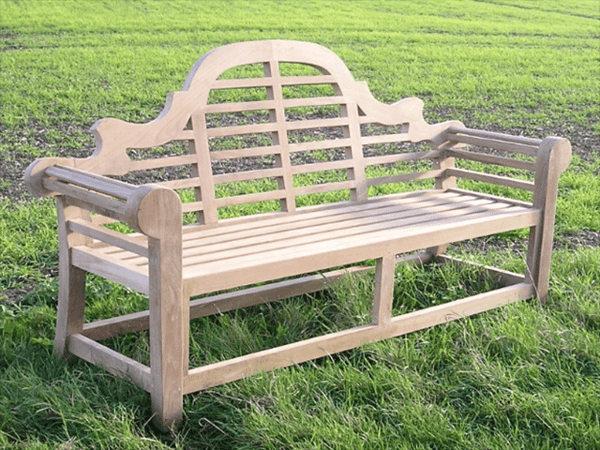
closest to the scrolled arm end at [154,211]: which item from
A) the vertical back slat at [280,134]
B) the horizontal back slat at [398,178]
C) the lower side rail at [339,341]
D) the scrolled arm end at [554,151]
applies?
the lower side rail at [339,341]

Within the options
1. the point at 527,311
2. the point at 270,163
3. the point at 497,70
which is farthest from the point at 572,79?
the point at 527,311

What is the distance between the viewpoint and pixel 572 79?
39.3ft

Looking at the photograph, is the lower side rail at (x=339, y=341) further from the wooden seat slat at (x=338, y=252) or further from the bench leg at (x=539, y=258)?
the wooden seat slat at (x=338, y=252)

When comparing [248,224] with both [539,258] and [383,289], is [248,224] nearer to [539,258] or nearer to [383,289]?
[383,289]

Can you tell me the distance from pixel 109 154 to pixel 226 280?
2.68ft

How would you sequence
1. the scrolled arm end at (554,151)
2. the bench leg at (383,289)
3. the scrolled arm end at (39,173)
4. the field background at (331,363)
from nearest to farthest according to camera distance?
1. the field background at (331,363)
2. the scrolled arm end at (39,173)
3. the bench leg at (383,289)
4. the scrolled arm end at (554,151)

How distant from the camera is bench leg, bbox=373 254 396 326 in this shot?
329cm

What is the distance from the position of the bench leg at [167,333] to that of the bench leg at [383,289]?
0.88 metres

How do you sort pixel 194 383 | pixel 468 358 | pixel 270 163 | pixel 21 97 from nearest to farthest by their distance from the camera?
pixel 194 383, pixel 468 358, pixel 270 163, pixel 21 97

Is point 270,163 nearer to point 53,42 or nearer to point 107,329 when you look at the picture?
point 107,329

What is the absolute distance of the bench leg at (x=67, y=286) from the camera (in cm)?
316

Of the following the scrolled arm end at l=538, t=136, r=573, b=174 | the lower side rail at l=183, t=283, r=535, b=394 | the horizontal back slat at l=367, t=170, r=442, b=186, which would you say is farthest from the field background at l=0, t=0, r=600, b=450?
the scrolled arm end at l=538, t=136, r=573, b=174

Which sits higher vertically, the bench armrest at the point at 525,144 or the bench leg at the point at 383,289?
the bench armrest at the point at 525,144

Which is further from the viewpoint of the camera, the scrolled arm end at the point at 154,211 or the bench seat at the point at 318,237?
the bench seat at the point at 318,237
